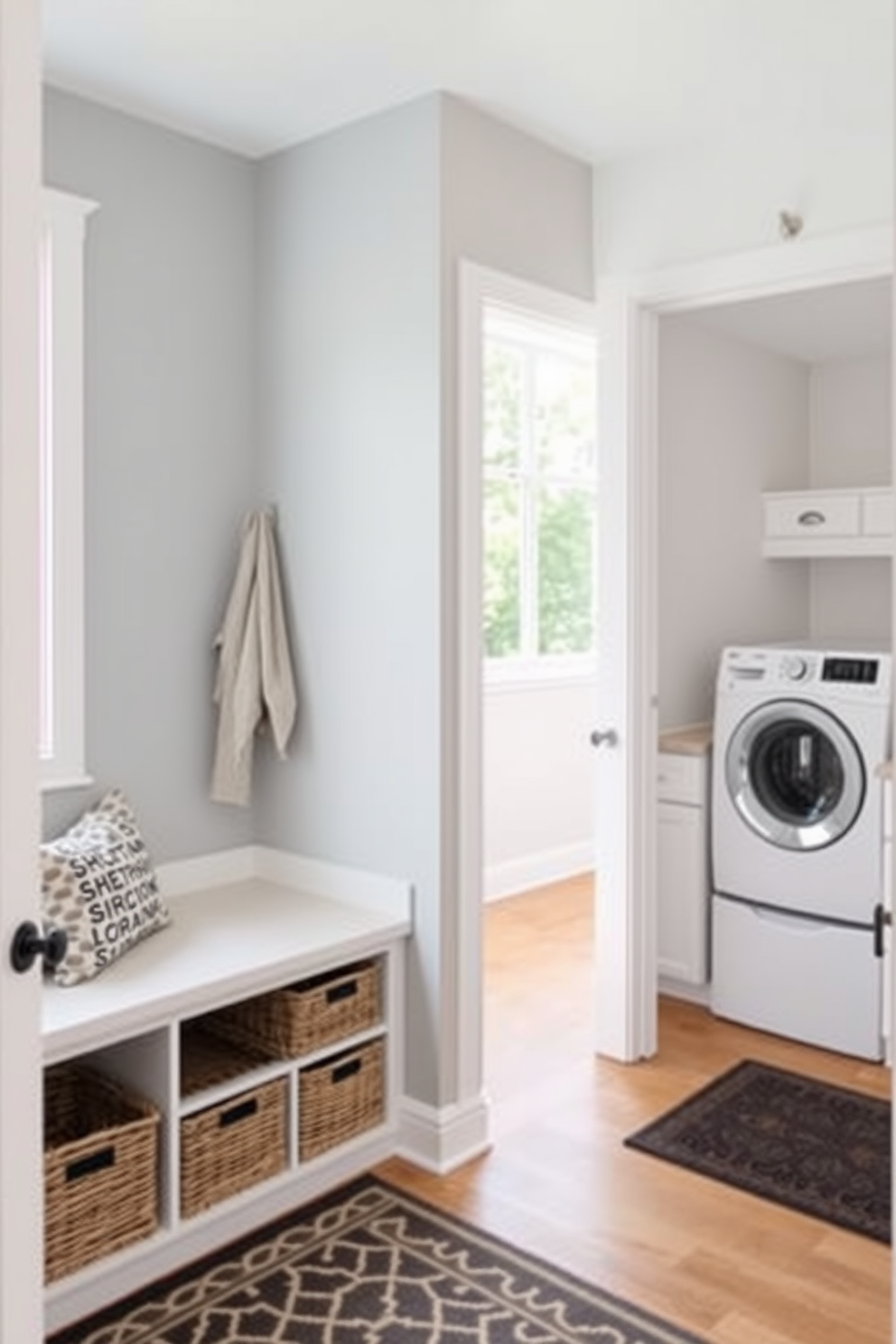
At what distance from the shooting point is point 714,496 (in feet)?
14.5

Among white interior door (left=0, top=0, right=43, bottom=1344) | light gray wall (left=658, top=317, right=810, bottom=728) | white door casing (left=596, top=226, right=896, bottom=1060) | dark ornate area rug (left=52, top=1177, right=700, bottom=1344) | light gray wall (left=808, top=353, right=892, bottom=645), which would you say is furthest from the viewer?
light gray wall (left=808, top=353, right=892, bottom=645)

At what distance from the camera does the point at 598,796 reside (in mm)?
3436

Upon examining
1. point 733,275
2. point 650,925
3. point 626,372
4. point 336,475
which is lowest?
point 650,925

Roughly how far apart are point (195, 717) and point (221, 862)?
1.36 ft

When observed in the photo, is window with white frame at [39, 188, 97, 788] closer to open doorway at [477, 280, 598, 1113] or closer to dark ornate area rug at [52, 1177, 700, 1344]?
dark ornate area rug at [52, 1177, 700, 1344]

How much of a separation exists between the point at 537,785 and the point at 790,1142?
267 centimetres

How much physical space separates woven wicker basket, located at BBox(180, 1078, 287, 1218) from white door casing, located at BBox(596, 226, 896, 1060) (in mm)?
1184

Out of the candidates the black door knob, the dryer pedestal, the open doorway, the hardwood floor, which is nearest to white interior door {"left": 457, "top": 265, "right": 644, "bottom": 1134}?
the hardwood floor

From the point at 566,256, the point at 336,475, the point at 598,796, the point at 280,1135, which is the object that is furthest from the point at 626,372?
the point at 280,1135

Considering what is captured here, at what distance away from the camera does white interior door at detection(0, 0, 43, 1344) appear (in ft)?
4.58

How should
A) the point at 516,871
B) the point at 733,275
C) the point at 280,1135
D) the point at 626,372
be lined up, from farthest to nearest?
the point at 516,871, the point at 626,372, the point at 733,275, the point at 280,1135

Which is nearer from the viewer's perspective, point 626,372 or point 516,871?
point 626,372

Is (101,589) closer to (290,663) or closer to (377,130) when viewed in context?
(290,663)

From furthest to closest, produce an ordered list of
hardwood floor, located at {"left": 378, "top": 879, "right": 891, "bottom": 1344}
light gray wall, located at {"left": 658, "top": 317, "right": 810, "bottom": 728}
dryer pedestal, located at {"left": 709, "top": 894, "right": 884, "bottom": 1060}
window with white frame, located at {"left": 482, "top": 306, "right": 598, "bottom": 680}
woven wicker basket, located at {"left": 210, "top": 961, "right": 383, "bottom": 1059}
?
1. window with white frame, located at {"left": 482, "top": 306, "right": 598, "bottom": 680}
2. light gray wall, located at {"left": 658, "top": 317, "right": 810, "bottom": 728}
3. dryer pedestal, located at {"left": 709, "top": 894, "right": 884, "bottom": 1060}
4. woven wicker basket, located at {"left": 210, "top": 961, "right": 383, "bottom": 1059}
5. hardwood floor, located at {"left": 378, "top": 879, "right": 891, "bottom": 1344}
